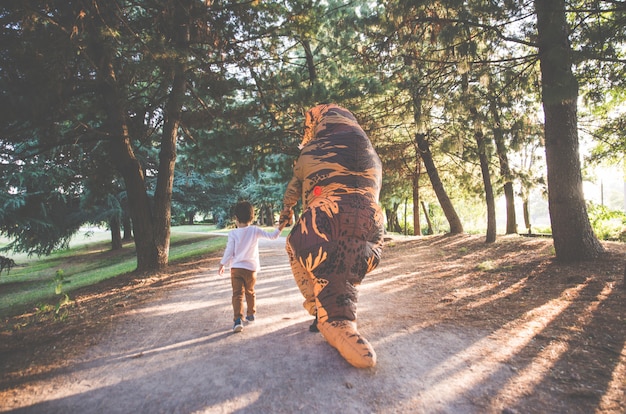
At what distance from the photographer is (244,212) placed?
397cm

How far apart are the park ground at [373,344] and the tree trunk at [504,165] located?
161 inches

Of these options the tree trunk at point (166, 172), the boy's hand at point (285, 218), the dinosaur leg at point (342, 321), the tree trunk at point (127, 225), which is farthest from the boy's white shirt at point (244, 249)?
the tree trunk at point (127, 225)

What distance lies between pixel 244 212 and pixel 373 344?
215cm

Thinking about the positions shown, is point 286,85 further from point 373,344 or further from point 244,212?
point 373,344

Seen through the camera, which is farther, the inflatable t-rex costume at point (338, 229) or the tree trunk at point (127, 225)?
the tree trunk at point (127, 225)

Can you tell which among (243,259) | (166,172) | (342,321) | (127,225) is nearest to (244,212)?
(243,259)

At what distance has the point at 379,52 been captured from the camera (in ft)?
22.1

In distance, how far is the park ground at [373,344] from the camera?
→ 7.05 feet

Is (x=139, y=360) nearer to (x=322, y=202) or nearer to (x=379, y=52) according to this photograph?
(x=322, y=202)

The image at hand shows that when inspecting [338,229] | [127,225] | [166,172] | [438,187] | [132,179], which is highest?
[166,172]

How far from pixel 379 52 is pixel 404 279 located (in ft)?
15.7

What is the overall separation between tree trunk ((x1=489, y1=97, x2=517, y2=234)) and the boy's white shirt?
19.0ft

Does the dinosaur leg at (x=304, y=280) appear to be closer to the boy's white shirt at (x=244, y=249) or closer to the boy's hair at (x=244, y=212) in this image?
the boy's white shirt at (x=244, y=249)

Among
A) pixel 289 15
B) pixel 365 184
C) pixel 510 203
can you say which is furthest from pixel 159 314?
pixel 510 203
